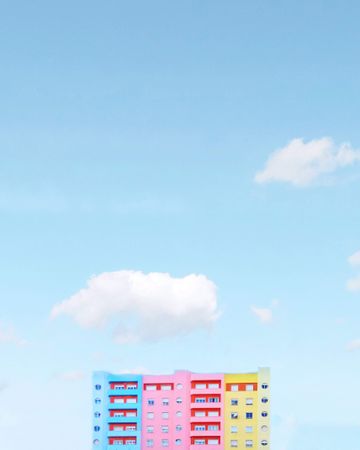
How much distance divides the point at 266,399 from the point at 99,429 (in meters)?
11.4

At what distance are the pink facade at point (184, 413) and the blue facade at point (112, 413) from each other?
545 mm

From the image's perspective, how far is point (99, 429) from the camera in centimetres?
6069

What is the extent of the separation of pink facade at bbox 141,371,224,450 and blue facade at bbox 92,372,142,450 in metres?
0.55

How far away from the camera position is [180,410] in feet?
199

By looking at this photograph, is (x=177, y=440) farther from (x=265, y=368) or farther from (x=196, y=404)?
(x=265, y=368)

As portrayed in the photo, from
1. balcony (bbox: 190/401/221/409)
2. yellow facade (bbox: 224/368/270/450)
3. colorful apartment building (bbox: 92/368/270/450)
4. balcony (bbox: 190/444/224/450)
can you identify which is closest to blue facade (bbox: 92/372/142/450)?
colorful apartment building (bbox: 92/368/270/450)

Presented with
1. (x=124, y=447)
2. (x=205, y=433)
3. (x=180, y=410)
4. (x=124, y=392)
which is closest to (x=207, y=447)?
Answer: (x=205, y=433)

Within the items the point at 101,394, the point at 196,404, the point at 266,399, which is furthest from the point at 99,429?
the point at 266,399

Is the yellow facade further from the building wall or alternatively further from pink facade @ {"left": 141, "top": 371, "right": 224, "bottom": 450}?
the building wall

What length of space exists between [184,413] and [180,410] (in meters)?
0.33

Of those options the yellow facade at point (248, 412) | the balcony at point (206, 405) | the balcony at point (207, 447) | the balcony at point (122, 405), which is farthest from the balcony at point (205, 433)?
the balcony at point (122, 405)

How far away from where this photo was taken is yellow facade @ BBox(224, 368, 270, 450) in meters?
59.3

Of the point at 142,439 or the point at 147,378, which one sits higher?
the point at 147,378

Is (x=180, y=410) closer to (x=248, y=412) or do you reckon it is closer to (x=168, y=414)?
(x=168, y=414)
